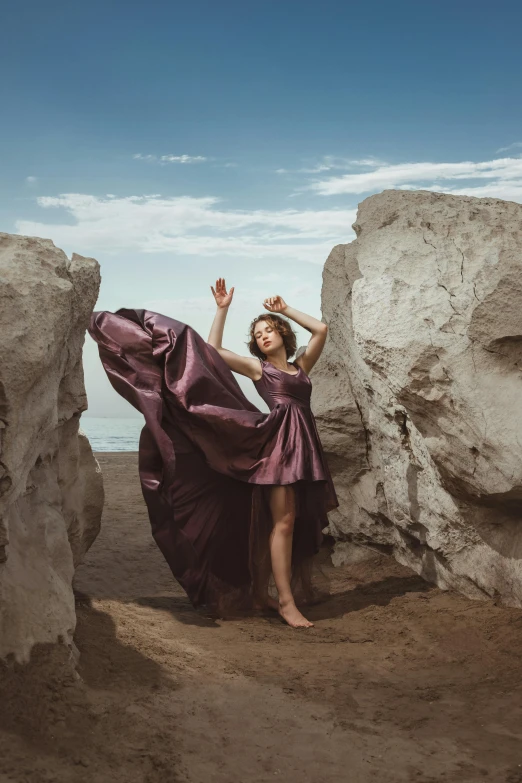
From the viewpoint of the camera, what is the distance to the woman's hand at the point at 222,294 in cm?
504

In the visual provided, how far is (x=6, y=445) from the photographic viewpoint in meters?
2.76

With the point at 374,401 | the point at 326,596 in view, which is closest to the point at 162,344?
the point at 374,401

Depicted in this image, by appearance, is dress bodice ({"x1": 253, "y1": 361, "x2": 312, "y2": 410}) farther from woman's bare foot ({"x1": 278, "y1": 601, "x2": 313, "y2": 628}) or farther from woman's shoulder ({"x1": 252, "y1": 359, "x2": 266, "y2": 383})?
woman's bare foot ({"x1": 278, "y1": 601, "x2": 313, "y2": 628})

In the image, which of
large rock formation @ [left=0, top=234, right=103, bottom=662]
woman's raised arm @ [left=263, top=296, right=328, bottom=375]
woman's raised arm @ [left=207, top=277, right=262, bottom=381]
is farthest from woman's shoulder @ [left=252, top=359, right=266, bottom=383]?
large rock formation @ [left=0, top=234, right=103, bottom=662]

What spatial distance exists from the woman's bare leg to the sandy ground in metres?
0.15

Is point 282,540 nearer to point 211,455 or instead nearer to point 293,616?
point 293,616

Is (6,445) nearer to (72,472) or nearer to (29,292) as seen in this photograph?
(29,292)

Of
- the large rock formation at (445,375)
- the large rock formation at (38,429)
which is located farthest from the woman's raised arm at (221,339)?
the large rock formation at (38,429)

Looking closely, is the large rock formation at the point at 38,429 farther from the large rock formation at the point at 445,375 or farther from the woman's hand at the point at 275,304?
the large rock formation at the point at 445,375

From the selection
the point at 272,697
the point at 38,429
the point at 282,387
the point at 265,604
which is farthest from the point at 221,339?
the point at 272,697

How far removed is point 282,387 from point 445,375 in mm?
1032

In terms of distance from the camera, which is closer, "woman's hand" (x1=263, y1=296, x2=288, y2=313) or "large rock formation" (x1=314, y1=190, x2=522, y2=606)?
"large rock formation" (x1=314, y1=190, x2=522, y2=606)

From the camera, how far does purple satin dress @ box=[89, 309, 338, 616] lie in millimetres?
4523

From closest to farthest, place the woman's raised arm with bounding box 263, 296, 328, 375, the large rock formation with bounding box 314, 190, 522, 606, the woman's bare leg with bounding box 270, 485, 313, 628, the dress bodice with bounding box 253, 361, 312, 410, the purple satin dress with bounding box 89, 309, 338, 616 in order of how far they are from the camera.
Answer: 1. the large rock formation with bounding box 314, 190, 522, 606
2. the purple satin dress with bounding box 89, 309, 338, 616
3. the woman's bare leg with bounding box 270, 485, 313, 628
4. the dress bodice with bounding box 253, 361, 312, 410
5. the woman's raised arm with bounding box 263, 296, 328, 375
